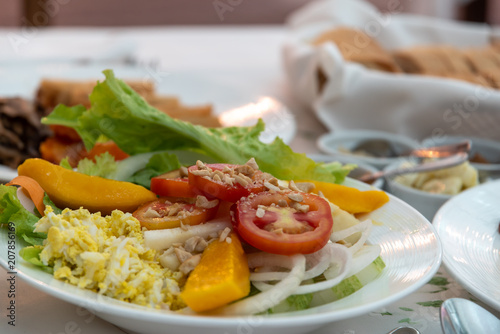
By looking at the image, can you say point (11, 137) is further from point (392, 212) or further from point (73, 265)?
point (392, 212)

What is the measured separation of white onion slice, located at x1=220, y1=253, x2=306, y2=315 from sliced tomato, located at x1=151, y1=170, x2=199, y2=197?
20cm

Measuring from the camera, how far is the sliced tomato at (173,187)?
976 millimetres

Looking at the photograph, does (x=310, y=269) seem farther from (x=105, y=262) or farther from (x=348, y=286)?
(x=105, y=262)

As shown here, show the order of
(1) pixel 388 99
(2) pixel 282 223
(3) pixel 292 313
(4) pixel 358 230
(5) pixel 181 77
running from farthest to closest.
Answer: (5) pixel 181 77, (1) pixel 388 99, (4) pixel 358 230, (2) pixel 282 223, (3) pixel 292 313

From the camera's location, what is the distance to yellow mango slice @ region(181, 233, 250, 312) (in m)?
0.73

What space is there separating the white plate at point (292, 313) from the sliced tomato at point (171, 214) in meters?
0.18

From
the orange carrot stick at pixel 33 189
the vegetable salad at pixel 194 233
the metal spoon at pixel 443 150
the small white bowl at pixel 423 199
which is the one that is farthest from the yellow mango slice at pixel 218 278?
the metal spoon at pixel 443 150

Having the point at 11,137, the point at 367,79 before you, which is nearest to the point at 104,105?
the point at 11,137

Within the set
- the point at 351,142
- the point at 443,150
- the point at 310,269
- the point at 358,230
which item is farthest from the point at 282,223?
the point at 351,142

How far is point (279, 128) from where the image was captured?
185 centimetres

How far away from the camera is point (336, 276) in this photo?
835mm

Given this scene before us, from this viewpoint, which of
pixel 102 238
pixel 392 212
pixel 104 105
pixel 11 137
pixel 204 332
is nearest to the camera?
pixel 204 332

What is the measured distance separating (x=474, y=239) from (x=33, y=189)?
0.85 m

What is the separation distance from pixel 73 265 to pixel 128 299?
0.11m
